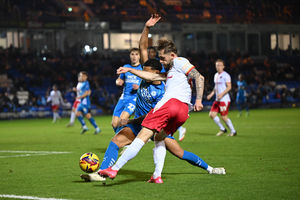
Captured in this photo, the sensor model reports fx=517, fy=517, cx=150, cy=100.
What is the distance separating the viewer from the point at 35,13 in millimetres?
46938

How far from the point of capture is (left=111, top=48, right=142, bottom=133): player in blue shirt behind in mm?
11844

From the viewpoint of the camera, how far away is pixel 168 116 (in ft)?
25.2

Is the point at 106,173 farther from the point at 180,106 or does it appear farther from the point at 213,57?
the point at 213,57

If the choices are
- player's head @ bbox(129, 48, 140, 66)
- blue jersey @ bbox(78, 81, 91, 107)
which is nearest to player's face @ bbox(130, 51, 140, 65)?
player's head @ bbox(129, 48, 140, 66)

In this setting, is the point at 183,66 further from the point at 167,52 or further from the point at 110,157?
the point at 110,157

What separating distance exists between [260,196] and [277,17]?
182 feet

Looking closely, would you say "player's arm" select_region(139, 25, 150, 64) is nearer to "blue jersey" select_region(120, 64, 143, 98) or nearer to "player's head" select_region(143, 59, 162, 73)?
"player's head" select_region(143, 59, 162, 73)

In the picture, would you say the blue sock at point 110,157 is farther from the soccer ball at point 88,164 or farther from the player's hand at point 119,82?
the player's hand at point 119,82

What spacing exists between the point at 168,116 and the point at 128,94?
4.76 meters

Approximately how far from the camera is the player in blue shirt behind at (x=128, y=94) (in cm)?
1184

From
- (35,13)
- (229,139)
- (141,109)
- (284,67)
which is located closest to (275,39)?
(284,67)

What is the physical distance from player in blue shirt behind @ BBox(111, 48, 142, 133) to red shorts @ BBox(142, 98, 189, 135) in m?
3.98

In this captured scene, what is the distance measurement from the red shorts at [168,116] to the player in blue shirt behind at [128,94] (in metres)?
3.98

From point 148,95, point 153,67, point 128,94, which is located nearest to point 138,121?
point 148,95
